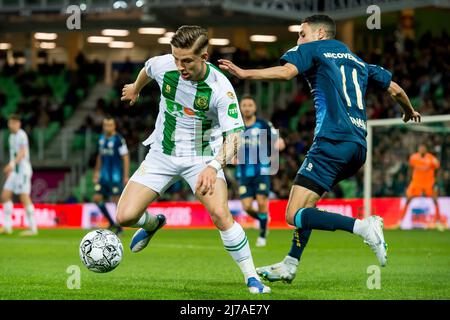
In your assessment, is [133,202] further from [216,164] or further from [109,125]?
[109,125]

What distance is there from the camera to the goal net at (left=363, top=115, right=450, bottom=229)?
2127 centimetres

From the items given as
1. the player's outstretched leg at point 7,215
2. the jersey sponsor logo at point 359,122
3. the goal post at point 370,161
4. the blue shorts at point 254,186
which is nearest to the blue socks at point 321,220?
the jersey sponsor logo at point 359,122

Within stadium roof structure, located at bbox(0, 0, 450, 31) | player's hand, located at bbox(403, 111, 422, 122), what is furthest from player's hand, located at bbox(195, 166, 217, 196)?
stadium roof structure, located at bbox(0, 0, 450, 31)

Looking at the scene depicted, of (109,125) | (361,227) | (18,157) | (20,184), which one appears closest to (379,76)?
(361,227)

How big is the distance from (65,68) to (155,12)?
628cm

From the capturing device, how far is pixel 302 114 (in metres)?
28.0

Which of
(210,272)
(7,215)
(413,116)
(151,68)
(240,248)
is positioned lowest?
(7,215)

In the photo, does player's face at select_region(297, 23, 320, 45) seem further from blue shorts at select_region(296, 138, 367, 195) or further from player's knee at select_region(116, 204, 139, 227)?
player's knee at select_region(116, 204, 139, 227)

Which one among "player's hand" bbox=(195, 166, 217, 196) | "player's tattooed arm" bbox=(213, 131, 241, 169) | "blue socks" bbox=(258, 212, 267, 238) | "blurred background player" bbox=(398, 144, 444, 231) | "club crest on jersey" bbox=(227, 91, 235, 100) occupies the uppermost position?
"club crest on jersey" bbox=(227, 91, 235, 100)

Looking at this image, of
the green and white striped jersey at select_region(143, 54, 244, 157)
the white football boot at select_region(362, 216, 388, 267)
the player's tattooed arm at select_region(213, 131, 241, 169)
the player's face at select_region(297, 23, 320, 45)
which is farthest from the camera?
the player's face at select_region(297, 23, 320, 45)

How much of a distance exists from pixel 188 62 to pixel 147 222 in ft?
6.32

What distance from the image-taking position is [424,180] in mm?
21141

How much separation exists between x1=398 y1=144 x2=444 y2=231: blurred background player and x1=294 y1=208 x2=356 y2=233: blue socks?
1361 cm
